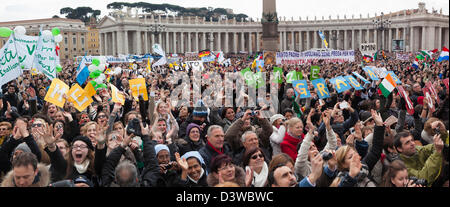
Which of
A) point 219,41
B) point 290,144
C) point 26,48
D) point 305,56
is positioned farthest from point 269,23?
point 219,41

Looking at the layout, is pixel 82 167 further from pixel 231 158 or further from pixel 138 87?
pixel 138 87

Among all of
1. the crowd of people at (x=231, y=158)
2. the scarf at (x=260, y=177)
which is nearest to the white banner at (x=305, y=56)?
the crowd of people at (x=231, y=158)

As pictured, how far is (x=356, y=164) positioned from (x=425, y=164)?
3.52 feet

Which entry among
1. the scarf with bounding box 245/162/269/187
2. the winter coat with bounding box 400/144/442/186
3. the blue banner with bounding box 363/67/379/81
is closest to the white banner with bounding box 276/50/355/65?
the blue banner with bounding box 363/67/379/81

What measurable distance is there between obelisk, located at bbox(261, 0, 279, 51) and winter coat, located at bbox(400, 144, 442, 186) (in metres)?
30.4

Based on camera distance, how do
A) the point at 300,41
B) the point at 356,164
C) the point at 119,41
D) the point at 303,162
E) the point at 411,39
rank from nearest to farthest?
the point at 356,164 < the point at 303,162 < the point at 411,39 < the point at 119,41 < the point at 300,41

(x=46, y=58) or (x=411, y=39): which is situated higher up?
(x=411, y=39)

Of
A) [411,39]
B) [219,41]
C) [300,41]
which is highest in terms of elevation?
[219,41]

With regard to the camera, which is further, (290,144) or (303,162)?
(290,144)

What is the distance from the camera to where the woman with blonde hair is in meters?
3.38

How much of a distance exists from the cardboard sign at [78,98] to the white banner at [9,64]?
2.05 m

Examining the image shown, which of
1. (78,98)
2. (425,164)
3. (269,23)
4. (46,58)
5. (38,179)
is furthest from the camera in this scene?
(269,23)

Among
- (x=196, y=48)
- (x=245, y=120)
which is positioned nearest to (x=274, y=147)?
(x=245, y=120)

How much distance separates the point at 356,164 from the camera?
340 centimetres
